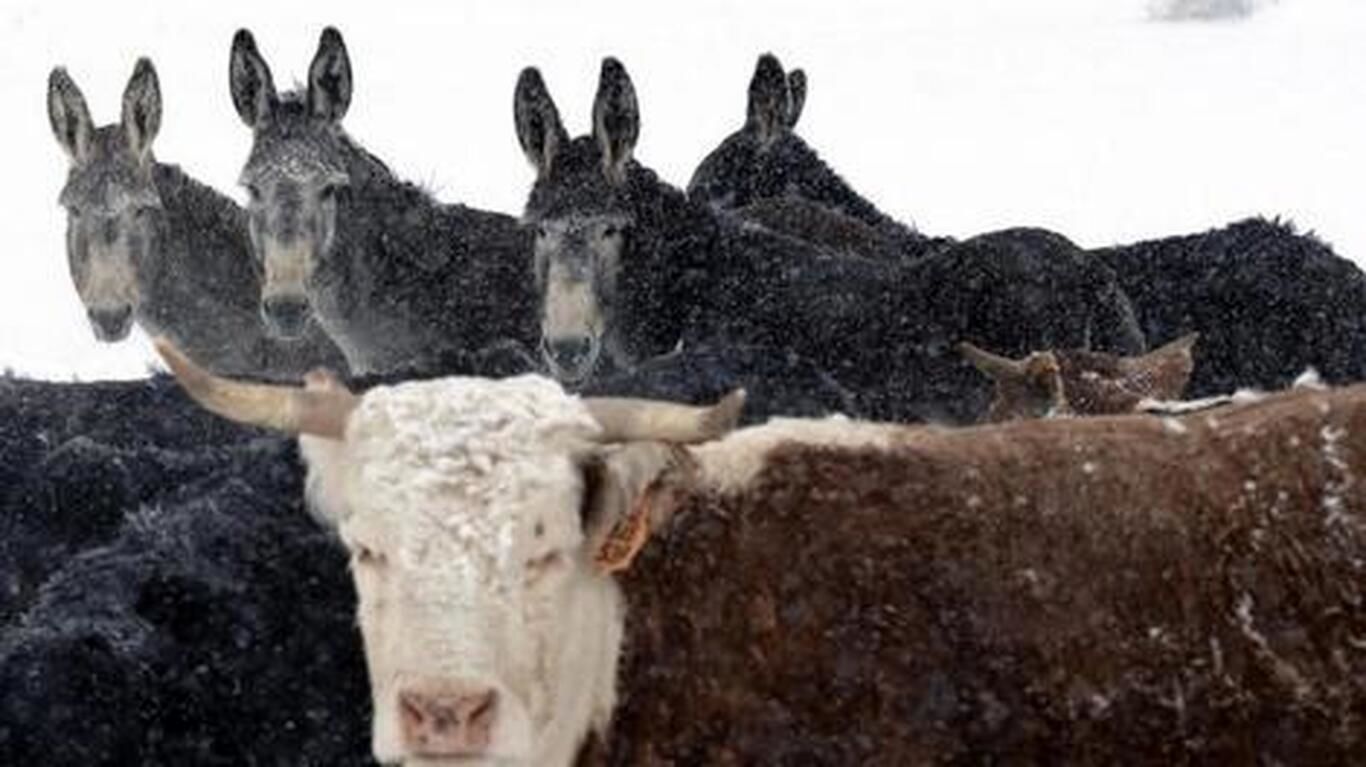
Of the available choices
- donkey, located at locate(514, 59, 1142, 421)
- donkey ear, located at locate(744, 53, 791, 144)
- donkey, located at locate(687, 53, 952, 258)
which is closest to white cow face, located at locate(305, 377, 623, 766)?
donkey, located at locate(514, 59, 1142, 421)

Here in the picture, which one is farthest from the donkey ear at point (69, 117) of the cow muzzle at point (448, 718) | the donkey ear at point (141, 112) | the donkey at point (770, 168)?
the cow muzzle at point (448, 718)

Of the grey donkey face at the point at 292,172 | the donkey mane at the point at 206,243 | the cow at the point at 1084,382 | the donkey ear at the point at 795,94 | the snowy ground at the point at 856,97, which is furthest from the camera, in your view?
the snowy ground at the point at 856,97

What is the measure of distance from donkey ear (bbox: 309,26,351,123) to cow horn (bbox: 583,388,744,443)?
594cm

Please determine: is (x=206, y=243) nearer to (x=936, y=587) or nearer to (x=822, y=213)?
(x=822, y=213)

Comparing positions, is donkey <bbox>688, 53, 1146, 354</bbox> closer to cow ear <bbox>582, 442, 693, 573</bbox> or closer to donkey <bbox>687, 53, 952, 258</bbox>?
donkey <bbox>687, 53, 952, 258</bbox>

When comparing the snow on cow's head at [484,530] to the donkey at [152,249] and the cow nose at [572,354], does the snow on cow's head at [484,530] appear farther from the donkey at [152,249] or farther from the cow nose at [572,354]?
the donkey at [152,249]

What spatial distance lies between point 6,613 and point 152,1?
26112 millimetres

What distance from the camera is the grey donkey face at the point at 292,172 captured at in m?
10.0

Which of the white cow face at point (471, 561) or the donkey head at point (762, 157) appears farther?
the donkey head at point (762, 157)

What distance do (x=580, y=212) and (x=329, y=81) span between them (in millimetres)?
1487

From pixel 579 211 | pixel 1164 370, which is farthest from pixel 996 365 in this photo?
pixel 579 211

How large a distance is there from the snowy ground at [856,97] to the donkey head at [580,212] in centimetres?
735

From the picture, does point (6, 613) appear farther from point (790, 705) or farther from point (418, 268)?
point (418, 268)

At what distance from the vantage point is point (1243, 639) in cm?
483
